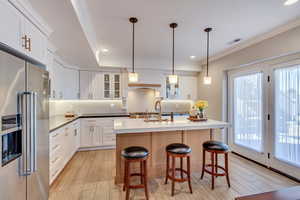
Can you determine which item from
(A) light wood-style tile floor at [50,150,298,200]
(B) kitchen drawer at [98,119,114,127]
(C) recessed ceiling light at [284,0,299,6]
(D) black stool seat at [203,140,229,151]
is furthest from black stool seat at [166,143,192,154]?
(B) kitchen drawer at [98,119,114,127]

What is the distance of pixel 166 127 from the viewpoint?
237 cm

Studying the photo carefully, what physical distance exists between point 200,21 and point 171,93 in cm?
290

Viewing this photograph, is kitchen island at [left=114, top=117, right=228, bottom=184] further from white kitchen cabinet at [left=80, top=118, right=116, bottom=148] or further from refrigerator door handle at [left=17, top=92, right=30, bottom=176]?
white kitchen cabinet at [left=80, top=118, right=116, bottom=148]

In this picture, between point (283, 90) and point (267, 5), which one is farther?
point (283, 90)

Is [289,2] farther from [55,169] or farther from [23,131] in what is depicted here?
[55,169]

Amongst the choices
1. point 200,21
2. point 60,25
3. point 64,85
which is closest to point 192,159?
point 200,21

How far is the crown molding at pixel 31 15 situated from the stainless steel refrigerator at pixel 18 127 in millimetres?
479

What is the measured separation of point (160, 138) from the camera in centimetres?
271

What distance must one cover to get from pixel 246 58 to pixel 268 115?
4.41ft

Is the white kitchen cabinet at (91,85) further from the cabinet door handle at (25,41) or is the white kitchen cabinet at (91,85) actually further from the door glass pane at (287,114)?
the door glass pane at (287,114)

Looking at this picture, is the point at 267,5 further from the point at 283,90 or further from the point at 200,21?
Answer: the point at 283,90

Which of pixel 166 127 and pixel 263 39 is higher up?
pixel 263 39

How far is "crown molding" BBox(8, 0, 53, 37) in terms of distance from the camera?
153 cm

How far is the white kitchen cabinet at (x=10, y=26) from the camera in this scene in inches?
51.7
